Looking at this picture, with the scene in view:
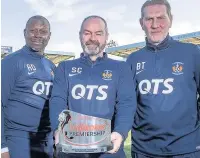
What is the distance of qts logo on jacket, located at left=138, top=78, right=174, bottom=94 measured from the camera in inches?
106

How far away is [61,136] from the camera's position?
6.28ft

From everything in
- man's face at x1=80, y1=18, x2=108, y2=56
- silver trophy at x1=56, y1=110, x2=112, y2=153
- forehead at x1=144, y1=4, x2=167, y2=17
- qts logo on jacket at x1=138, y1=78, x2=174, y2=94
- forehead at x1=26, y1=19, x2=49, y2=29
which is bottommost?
silver trophy at x1=56, y1=110, x2=112, y2=153

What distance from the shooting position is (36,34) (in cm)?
338

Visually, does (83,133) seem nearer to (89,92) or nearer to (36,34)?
(89,92)

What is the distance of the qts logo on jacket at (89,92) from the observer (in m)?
2.38

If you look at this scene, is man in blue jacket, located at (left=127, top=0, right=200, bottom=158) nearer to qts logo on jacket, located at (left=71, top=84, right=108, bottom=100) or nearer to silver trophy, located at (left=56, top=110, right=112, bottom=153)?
qts logo on jacket, located at (left=71, top=84, right=108, bottom=100)

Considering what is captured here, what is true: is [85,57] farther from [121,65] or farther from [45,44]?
[45,44]

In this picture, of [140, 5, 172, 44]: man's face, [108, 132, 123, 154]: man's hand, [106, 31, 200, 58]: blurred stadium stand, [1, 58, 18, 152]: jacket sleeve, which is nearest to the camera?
[108, 132, 123, 154]: man's hand

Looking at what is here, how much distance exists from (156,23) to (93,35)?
2.23 ft

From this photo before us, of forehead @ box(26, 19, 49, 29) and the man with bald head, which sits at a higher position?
forehead @ box(26, 19, 49, 29)

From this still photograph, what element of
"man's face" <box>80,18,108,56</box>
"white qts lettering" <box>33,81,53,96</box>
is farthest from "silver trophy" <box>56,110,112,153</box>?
"white qts lettering" <box>33,81,53,96</box>

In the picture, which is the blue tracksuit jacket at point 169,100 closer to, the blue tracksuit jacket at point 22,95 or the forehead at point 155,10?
the forehead at point 155,10

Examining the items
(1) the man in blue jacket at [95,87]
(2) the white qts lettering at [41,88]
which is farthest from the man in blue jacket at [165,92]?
(2) the white qts lettering at [41,88]

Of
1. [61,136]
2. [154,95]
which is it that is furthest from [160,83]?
[61,136]
